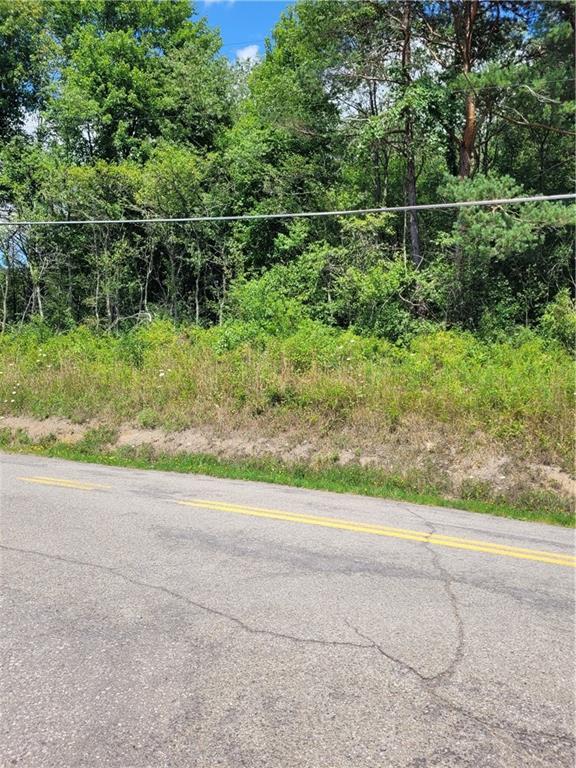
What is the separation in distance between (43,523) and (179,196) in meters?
17.8

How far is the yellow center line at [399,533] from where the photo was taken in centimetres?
557

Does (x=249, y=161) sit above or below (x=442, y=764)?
above

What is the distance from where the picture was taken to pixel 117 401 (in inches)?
591

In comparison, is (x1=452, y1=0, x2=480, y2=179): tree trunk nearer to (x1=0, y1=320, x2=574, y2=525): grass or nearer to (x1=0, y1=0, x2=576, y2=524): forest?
(x1=0, y1=0, x2=576, y2=524): forest

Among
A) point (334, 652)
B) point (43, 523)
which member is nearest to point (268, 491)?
point (43, 523)

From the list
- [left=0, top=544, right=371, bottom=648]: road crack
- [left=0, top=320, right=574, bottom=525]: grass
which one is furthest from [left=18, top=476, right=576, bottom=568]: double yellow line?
[left=0, top=320, right=574, bottom=525]: grass

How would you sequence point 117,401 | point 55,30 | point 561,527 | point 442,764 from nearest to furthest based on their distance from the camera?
point 442,764
point 561,527
point 117,401
point 55,30

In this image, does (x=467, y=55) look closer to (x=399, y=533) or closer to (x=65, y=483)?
(x=399, y=533)

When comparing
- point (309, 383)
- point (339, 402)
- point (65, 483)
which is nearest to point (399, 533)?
point (65, 483)

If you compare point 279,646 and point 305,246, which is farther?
point 305,246

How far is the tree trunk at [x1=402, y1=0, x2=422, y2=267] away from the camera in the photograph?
61.5ft

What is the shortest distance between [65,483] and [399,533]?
5.06 meters

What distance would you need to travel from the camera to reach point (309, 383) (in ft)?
43.2

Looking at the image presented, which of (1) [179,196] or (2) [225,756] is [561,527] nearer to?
(2) [225,756]
